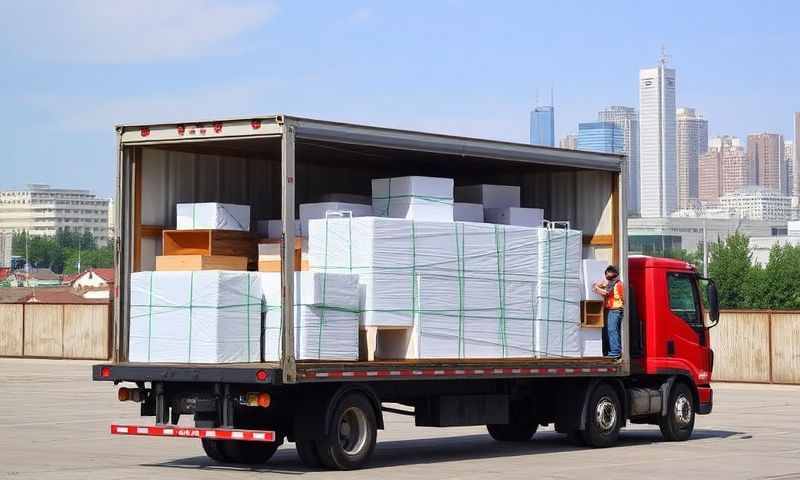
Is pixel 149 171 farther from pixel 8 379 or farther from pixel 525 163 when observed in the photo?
pixel 8 379

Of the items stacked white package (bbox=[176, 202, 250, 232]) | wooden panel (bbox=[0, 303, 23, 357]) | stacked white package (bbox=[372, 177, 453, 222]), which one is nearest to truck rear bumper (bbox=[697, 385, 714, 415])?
stacked white package (bbox=[372, 177, 453, 222])

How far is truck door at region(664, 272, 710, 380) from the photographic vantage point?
19.5m

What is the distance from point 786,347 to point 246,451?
72.7 ft

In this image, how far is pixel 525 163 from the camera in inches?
682

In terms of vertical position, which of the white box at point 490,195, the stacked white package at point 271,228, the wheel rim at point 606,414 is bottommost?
the wheel rim at point 606,414

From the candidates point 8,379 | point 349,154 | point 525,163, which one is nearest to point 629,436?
point 525,163

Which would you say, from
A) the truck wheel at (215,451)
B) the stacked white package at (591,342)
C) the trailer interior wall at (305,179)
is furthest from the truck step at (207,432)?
the stacked white package at (591,342)

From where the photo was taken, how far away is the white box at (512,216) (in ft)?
56.5

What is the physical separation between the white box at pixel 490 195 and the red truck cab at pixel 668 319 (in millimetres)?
2298

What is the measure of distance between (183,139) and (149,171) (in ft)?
3.26

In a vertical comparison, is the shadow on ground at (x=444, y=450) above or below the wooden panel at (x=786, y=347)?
below

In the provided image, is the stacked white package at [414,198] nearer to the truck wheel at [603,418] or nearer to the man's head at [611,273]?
the man's head at [611,273]

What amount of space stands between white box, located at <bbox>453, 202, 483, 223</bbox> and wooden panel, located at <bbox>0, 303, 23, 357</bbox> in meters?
34.5

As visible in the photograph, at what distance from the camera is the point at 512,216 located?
17219 mm
